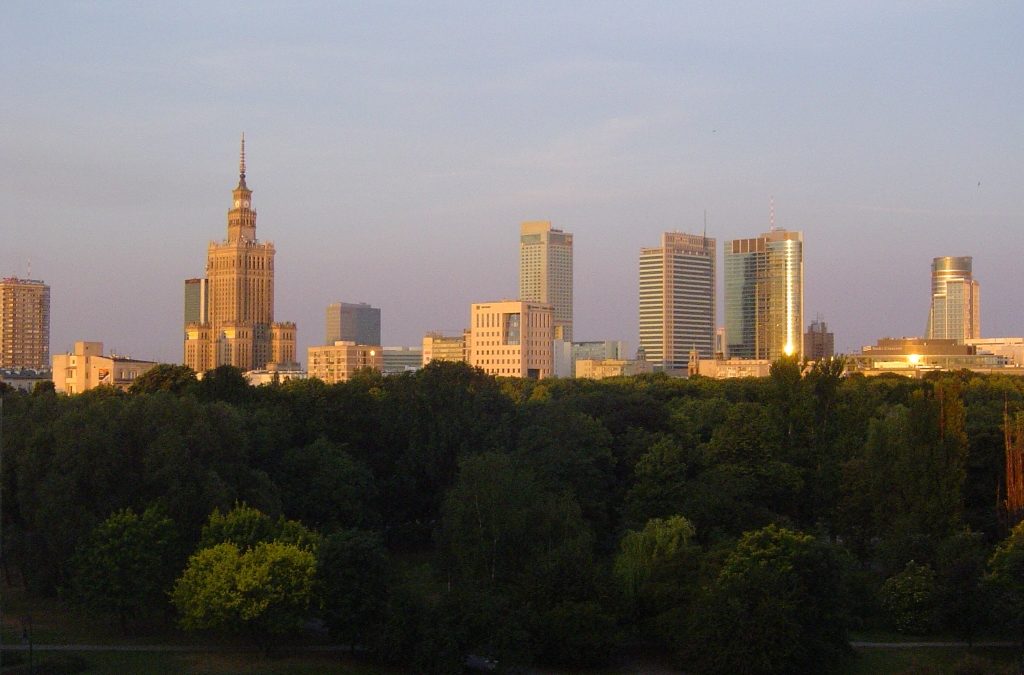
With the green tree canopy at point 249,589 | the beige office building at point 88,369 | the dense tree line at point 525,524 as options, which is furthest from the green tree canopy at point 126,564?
the beige office building at point 88,369

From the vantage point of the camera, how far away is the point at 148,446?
40531 millimetres

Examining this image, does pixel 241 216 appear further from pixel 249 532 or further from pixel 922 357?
pixel 249 532

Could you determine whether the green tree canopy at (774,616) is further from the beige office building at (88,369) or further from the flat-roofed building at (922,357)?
the flat-roofed building at (922,357)

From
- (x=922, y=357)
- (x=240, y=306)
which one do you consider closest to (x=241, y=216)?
(x=240, y=306)

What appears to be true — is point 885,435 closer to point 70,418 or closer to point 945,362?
point 70,418

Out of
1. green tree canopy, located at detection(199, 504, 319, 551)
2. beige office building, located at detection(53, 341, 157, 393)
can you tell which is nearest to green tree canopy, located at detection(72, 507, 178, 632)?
green tree canopy, located at detection(199, 504, 319, 551)

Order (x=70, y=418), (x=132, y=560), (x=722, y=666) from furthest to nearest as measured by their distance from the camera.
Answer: (x=70, y=418) < (x=132, y=560) < (x=722, y=666)

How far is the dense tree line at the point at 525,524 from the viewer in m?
35.2

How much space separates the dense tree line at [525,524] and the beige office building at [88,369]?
261ft

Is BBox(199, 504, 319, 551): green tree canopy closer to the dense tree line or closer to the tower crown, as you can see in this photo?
the dense tree line

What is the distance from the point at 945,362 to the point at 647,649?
141492 millimetres

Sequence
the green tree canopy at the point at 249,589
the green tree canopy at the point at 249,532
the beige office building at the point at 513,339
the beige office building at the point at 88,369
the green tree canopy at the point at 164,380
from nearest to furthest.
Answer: the green tree canopy at the point at 249,589 → the green tree canopy at the point at 249,532 → the green tree canopy at the point at 164,380 → the beige office building at the point at 88,369 → the beige office building at the point at 513,339

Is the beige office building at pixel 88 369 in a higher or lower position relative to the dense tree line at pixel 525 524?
higher

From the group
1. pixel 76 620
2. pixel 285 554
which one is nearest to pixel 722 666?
pixel 285 554
